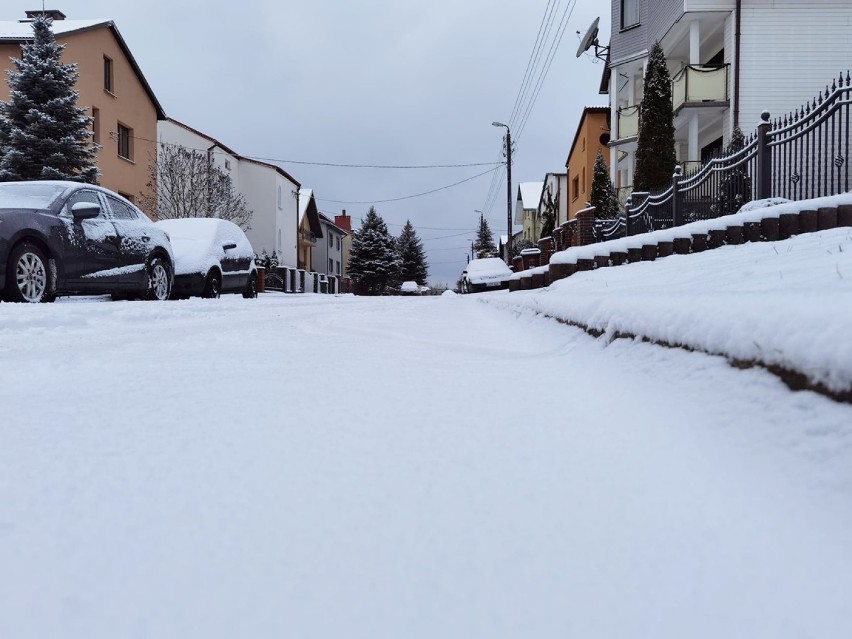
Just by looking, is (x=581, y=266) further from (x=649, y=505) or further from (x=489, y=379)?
(x=649, y=505)

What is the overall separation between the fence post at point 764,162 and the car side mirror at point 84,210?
7.52m

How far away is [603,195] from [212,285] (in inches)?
626

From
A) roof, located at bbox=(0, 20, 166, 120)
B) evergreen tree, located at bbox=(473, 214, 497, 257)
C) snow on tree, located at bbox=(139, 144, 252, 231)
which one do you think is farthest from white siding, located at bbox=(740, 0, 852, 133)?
evergreen tree, located at bbox=(473, 214, 497, 257)

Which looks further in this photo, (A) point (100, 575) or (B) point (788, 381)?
(B) point (788, 381)

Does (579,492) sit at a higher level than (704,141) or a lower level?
lower

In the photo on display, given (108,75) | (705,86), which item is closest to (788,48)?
(705,86)

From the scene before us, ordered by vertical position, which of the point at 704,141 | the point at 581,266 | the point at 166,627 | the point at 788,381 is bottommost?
the point at 166,627

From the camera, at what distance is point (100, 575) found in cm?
83

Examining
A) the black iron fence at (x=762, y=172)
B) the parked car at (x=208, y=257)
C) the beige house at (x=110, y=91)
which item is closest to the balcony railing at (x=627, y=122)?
the black iron fence at (x=762, y=172)

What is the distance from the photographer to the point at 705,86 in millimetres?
16938

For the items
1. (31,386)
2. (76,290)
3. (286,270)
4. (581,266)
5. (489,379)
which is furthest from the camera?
(286,270)

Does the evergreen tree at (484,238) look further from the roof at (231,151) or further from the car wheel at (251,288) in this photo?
the car wheel at (251,288)

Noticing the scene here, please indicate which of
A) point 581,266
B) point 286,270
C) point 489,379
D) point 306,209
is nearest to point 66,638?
point 489,379

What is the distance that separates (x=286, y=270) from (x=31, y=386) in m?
26.3
